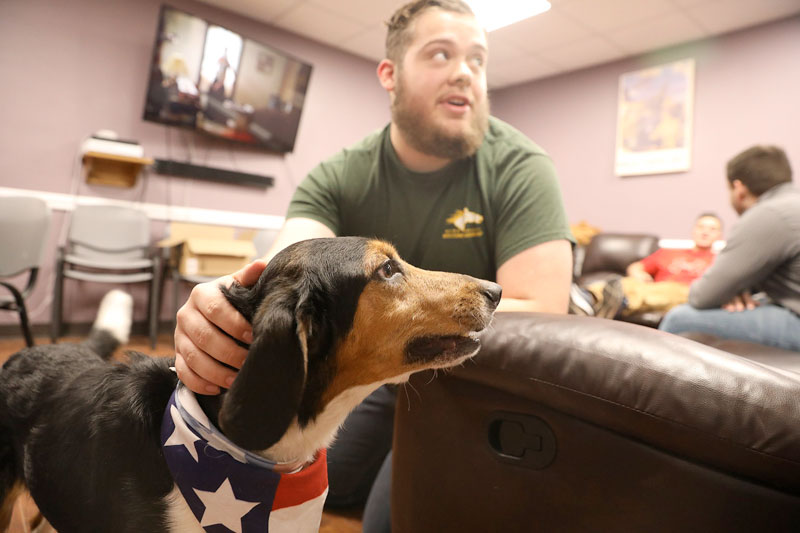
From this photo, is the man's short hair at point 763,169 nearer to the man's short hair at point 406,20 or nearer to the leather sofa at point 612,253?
the man's short hair at point 406,20

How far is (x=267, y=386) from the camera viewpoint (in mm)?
805

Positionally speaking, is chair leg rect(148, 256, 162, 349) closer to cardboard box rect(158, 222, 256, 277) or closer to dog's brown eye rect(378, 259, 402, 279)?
cardboard box rect(158, 222, 256, 277)

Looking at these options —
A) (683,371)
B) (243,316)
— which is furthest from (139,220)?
(683,371)

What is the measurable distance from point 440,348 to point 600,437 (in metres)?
0.34

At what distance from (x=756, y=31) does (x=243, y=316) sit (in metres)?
5.74

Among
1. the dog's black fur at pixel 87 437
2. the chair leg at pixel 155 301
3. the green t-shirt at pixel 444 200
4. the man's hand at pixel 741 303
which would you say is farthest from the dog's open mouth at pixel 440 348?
the chair leg at pixel 155 301

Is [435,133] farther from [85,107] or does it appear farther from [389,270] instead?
[85,107]

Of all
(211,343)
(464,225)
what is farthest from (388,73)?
(211,343)

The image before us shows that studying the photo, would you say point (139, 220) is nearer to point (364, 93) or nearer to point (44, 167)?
point (44, 167)

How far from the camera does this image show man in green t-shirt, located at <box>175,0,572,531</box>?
1.61 m

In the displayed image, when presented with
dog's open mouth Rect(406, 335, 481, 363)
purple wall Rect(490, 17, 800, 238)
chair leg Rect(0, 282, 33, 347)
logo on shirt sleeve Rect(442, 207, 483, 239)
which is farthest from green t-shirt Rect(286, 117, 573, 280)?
purple wall Rect(490, 17, 800, 238)

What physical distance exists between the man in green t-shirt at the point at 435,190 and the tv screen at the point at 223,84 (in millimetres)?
3414

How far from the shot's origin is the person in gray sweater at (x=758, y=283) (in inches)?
82.4

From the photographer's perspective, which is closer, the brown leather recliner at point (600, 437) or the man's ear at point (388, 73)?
the brown leather recliner at point (600, 437)
